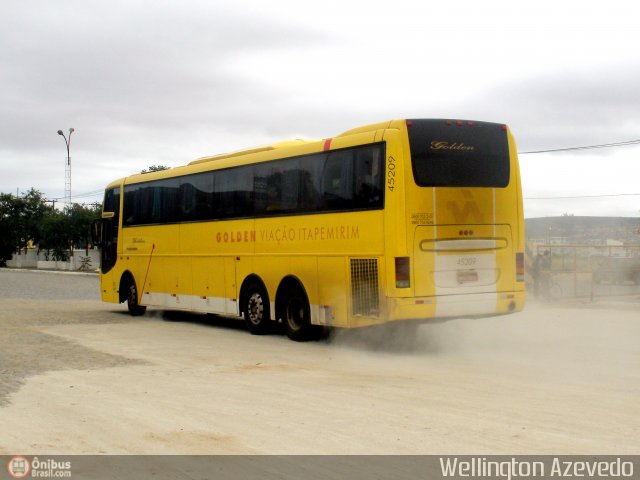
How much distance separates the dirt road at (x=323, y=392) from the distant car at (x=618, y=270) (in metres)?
12.9

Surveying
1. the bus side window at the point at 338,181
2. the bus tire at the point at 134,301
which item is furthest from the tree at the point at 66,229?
the bus side window at the point at 338,181

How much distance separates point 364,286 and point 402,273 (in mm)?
906

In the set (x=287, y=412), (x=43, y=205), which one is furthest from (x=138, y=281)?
(x=43, y=205)

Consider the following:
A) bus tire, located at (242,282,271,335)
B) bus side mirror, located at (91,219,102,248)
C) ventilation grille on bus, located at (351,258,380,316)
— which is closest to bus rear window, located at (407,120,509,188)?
ventilation grille on bus, located at (351,258,380,316)

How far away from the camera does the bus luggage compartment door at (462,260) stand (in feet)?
42.1

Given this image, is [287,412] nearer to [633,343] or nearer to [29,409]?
[29,409]

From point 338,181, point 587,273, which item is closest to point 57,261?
point 587,273

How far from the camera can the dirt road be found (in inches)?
271

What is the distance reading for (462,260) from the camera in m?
13.2

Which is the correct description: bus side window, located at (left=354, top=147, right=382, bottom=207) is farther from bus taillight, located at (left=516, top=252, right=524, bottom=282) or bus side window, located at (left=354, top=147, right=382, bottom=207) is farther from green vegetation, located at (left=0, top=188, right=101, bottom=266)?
green vegetation, located at (left=0, top=188, right=101, bottom=266)

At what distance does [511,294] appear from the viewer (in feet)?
45.2

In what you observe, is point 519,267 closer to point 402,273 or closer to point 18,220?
point 402,273

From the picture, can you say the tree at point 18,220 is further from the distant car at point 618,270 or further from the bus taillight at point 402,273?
the bus taillight at point 402,273

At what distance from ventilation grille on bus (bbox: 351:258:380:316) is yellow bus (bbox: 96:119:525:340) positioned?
27 mm
